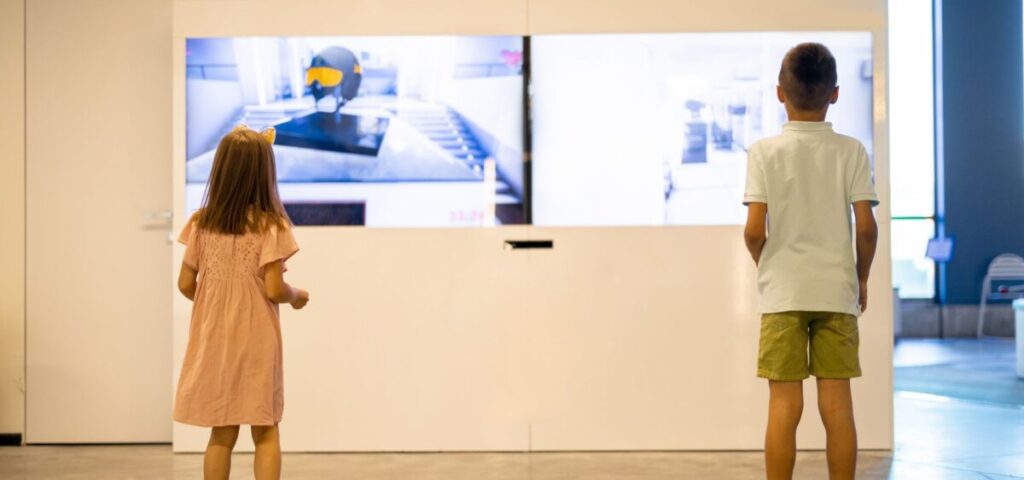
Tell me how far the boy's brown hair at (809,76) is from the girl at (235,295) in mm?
1429

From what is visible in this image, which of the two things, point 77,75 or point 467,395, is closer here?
point 467,395

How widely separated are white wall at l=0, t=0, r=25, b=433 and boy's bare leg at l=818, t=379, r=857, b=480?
3.67 meters

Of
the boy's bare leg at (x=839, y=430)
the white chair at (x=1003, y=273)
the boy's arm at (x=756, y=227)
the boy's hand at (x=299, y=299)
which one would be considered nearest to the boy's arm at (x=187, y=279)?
the boy's hand at (x=299, y=299)

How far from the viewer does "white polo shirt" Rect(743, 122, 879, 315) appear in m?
3.12

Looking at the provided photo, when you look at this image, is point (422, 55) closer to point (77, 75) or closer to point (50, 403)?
point (77, 75)

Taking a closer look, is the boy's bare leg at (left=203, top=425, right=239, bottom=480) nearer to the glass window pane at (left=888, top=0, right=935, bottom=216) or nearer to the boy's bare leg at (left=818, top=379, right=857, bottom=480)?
the boy's bare leg at (left=818, top=379, right=857, bottom=480)

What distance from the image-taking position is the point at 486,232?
483cm

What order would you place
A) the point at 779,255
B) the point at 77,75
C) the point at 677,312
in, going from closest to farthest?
the point at 779,255
the point at 677,312
the point at 77,75

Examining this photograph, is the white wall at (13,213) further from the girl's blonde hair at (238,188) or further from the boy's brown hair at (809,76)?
the boy's brown hair at (809,76)

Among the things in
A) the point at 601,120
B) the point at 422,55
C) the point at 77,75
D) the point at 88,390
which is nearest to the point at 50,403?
the point at 88,390

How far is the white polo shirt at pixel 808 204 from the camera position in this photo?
312cm

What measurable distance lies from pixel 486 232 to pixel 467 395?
26.8 inches

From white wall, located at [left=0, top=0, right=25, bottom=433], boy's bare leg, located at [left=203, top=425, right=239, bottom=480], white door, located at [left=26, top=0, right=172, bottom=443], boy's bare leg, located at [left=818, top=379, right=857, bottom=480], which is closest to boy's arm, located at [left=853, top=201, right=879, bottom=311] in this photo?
boy's bare leg, located at [left=818, top=379, right=857, bottom=480]

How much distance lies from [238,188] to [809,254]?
1555mm
